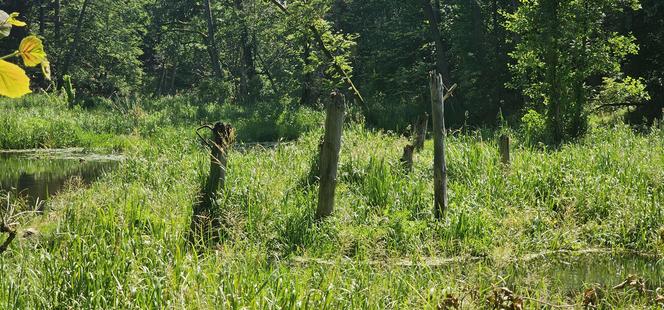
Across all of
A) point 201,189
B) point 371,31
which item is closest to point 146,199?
point 201,189

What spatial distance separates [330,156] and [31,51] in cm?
602

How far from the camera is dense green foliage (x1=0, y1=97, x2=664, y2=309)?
4.40 m

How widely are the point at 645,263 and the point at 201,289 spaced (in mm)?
4531

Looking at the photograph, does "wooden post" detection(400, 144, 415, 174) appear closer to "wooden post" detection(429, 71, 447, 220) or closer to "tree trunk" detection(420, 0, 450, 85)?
"wooden post" detection(429, 71, 447, 220)

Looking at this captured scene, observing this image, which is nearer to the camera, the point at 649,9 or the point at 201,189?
the point at 201,189

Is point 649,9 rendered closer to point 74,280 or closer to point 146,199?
point 146,199

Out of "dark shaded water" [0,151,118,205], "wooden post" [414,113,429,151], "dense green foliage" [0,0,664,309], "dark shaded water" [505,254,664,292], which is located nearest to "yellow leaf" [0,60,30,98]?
"dense green foliage" [0,0,664,309]

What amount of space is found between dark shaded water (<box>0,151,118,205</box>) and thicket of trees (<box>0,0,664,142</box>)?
589cm

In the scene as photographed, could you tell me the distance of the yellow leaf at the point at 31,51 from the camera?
2.98 ft

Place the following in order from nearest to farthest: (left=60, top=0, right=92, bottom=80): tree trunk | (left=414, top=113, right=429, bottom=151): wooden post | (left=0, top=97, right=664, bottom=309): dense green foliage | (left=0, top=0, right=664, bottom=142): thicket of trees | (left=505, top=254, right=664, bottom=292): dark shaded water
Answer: (left=0, top=97, right=664, bottom=309): dense green foliage < (left=505, top=254, right=664, bottom=292): dark shaded water < (left=414, top=113, right=429, bottom=151): wooden post < (left=0, top=0, right=664, bottom=142): thicket of trees < (left=60, top=0, right=92, bottom=80): tree trunk

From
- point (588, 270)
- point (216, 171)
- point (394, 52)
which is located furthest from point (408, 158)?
point (394, 52)

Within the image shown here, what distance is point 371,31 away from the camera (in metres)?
28.9

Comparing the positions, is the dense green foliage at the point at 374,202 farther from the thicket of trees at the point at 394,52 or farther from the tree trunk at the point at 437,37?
the tree trunk at the point at 437,37

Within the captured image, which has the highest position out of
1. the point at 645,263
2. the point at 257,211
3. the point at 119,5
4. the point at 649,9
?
the point at 119,5
